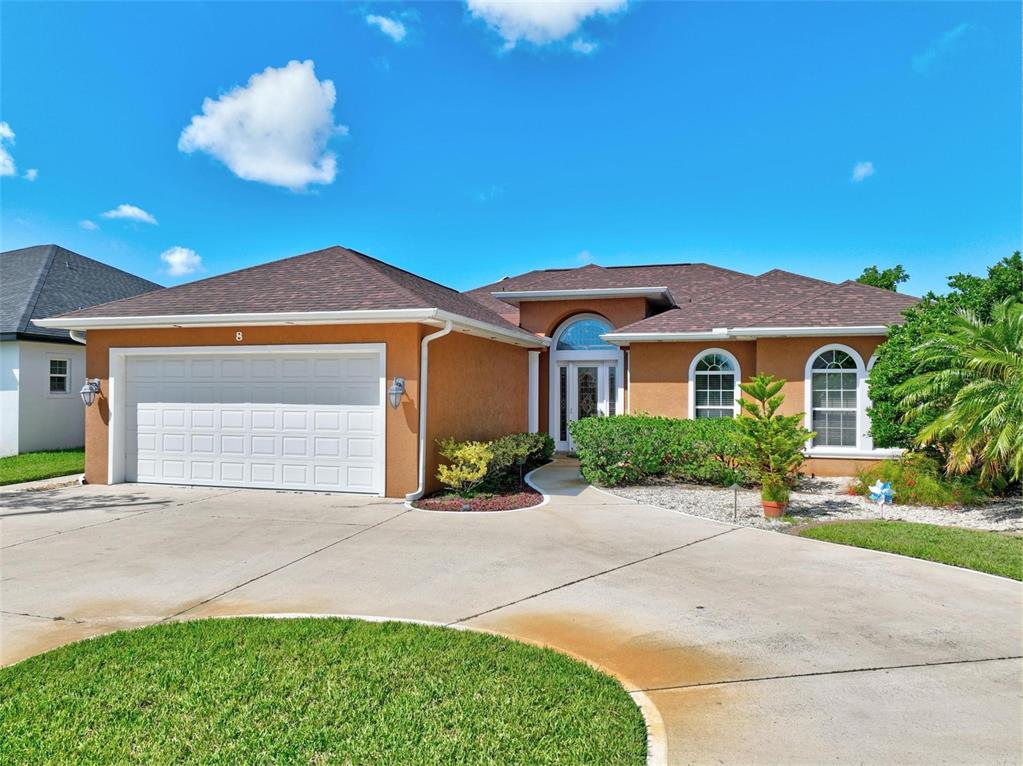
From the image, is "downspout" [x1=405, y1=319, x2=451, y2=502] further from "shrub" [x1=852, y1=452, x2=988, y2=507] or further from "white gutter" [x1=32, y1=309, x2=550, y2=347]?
"shrub" [x1=852, y1=452, x2=988, y2=507]

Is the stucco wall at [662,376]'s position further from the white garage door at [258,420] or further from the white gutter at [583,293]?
the white garage door at [258,420]

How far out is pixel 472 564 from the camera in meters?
7.01

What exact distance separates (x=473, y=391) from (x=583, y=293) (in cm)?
530

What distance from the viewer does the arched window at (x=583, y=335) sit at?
1786 cm

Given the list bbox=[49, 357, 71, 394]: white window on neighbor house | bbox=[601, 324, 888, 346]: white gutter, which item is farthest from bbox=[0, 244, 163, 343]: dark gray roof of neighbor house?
bbox=[601, 324, 888, 346]: white gutter

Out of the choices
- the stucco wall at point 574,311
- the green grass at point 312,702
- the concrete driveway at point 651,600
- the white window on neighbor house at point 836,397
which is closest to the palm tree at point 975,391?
the white window on neighbor house at point 836,397

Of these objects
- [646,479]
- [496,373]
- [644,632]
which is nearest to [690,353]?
[646,479]

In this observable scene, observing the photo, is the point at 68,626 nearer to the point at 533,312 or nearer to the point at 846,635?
the point at 846,635

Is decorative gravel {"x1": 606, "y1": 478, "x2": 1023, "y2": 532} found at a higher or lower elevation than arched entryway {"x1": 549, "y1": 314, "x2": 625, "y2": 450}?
lower

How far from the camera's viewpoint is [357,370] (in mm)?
11281

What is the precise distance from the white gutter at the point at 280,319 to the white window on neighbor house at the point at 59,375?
6.91 metres

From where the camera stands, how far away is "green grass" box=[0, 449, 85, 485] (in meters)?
13.3

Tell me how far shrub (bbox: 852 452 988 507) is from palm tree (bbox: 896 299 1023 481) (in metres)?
0.27

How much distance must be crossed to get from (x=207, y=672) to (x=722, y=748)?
3354 millimetres
